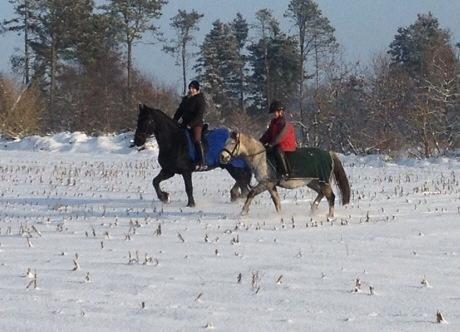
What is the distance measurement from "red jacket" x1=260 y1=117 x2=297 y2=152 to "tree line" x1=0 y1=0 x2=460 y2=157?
766 inches


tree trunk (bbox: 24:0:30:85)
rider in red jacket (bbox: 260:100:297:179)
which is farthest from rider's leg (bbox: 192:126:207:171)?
tree trunk (bbox: 24:0:30:85)

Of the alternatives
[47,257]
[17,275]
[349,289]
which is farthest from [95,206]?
[349,289]

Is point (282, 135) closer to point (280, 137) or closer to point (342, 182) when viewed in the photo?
point (280, 137)

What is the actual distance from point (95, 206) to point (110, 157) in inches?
708

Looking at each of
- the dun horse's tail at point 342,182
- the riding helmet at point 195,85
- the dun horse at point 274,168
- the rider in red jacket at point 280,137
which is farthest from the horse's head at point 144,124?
the dun horse's tail at point 342,182

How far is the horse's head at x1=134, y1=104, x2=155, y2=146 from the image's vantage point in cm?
1355

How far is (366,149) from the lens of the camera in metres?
31.7

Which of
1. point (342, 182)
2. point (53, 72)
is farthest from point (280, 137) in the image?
point (53, 72)

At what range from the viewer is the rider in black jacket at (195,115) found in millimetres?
13477

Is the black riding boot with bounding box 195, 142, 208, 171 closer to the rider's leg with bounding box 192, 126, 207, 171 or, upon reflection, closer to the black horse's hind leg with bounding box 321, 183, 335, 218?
the rider's leg with bounding box 192, 126, 207, 171

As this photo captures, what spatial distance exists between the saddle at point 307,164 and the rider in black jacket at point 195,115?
1718 mm

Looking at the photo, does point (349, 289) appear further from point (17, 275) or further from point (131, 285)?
point (17, 275)

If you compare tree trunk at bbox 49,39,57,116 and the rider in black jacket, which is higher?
tree trunk at bbox 49,39,57,116

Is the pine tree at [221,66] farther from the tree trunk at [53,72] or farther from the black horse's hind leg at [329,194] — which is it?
the black horse's hind leg at [329,194]
